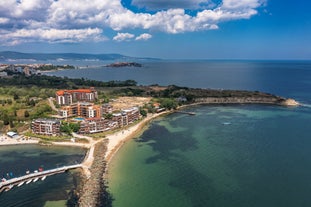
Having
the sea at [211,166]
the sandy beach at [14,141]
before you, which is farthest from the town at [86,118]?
the sea at [211,166]

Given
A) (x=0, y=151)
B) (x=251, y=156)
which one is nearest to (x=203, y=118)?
(x=251, y=156)

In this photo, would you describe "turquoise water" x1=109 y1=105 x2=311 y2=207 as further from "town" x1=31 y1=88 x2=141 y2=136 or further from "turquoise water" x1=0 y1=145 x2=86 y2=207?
"town" x1=31 y1=88 x2=141 y2=136

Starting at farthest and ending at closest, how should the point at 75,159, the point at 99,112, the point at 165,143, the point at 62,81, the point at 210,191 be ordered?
the point at 62,81 < the point at 99,112 < the point at 165,143 < the point at 75,159 < the point at 210,191

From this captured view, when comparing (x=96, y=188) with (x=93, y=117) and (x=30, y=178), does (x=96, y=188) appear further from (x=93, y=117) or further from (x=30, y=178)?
(x=93, y=117)

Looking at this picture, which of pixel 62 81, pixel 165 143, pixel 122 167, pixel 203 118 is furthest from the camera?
pixel 62 81

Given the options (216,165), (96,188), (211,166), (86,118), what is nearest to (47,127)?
(86,118)

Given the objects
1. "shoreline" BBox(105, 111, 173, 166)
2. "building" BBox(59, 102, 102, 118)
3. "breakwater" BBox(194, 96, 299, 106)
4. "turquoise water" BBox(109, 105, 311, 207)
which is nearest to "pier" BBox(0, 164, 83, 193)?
"shoreline" BBox(105, 111, 173, 166)

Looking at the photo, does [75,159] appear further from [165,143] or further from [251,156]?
[251,156]
